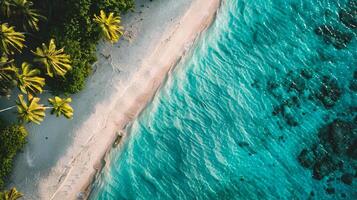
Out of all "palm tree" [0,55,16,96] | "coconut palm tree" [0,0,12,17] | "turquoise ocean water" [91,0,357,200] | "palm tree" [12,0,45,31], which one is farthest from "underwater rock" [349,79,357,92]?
"coconut palm tree" [0,0,12,17]

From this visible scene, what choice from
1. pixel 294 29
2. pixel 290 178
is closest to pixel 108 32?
pixel 294 29

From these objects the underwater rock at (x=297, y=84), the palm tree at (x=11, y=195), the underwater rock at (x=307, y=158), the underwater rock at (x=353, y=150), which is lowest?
the underwater rock at (x=353, y=150)

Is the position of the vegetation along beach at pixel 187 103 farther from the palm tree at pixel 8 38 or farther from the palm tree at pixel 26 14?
the palm tree at pixel 8 38

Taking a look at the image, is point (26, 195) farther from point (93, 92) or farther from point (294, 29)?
point (294, 29)

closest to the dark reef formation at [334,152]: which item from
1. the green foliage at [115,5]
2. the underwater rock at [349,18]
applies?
the underwater rock at [349,18]

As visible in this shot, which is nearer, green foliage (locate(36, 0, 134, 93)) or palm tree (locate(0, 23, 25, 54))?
palm tree (locate(0, 23, 25, 54))

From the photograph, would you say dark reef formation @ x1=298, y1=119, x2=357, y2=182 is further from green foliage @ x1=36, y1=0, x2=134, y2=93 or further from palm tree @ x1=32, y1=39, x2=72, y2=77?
palm tree @ x1=32, y1=39, x2=72, y2=77
